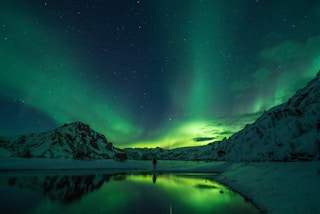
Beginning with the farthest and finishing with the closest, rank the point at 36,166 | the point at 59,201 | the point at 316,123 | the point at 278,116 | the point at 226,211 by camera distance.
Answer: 1. the point at 278,116
2. the point at 316,123
3. the point at 36,166
4. the point at 59,201
5. the point at 226,211

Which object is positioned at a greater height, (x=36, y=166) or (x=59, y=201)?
(x=36, y=166)

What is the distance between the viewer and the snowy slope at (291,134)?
5203 cm

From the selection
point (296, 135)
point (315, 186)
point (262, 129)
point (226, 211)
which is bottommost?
point (226, 211)

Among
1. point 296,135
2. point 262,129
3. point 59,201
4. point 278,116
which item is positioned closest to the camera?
point 59,201

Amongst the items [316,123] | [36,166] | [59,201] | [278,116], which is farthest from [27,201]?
[278,116]

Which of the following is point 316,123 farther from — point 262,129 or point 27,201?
point 27,201

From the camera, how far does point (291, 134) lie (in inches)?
2670

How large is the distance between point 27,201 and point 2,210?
2.28 meters

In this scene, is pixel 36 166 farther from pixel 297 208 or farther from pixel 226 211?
pixel 297 208

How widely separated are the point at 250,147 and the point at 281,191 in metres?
94.4

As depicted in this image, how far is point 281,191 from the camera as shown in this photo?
493 inches

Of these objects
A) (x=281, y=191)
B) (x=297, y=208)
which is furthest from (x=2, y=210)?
(x=281, y=191)

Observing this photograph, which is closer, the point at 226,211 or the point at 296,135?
the point at 226,211

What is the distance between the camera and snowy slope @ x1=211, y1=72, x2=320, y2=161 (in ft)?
171
